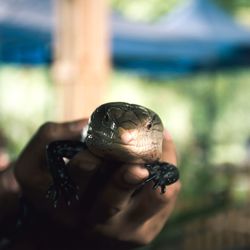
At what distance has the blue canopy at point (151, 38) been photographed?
612 centimetres

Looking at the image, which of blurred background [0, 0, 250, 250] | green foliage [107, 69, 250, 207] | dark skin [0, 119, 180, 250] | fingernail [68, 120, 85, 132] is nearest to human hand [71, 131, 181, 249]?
dark skin [0, 119, 180, 250]

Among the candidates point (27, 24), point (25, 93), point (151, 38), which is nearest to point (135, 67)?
point (151, 38)

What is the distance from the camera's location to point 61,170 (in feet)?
4.11

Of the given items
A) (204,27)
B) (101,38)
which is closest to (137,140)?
(101,38)

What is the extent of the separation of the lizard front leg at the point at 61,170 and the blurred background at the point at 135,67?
4.36 feet

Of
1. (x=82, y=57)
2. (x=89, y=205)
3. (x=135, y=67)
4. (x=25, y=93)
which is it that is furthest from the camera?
(x=25, y=93)

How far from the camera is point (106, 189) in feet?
3.98

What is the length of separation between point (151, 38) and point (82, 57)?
3.61m

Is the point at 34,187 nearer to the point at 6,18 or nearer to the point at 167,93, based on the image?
the point at 6,18

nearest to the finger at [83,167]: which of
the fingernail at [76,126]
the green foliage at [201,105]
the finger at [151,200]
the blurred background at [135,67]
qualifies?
the finger at [151,200]

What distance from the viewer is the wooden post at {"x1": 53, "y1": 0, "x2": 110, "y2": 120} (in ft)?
11.5

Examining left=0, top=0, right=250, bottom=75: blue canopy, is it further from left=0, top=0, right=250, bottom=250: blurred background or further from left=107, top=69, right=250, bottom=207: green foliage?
left=107, top=69, right=250, bottom=207: green foliage

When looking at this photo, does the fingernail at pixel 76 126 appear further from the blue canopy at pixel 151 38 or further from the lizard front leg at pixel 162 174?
the blue canopy at pixel 151 38

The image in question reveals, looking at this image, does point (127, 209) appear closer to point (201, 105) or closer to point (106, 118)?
point (106, 118)
